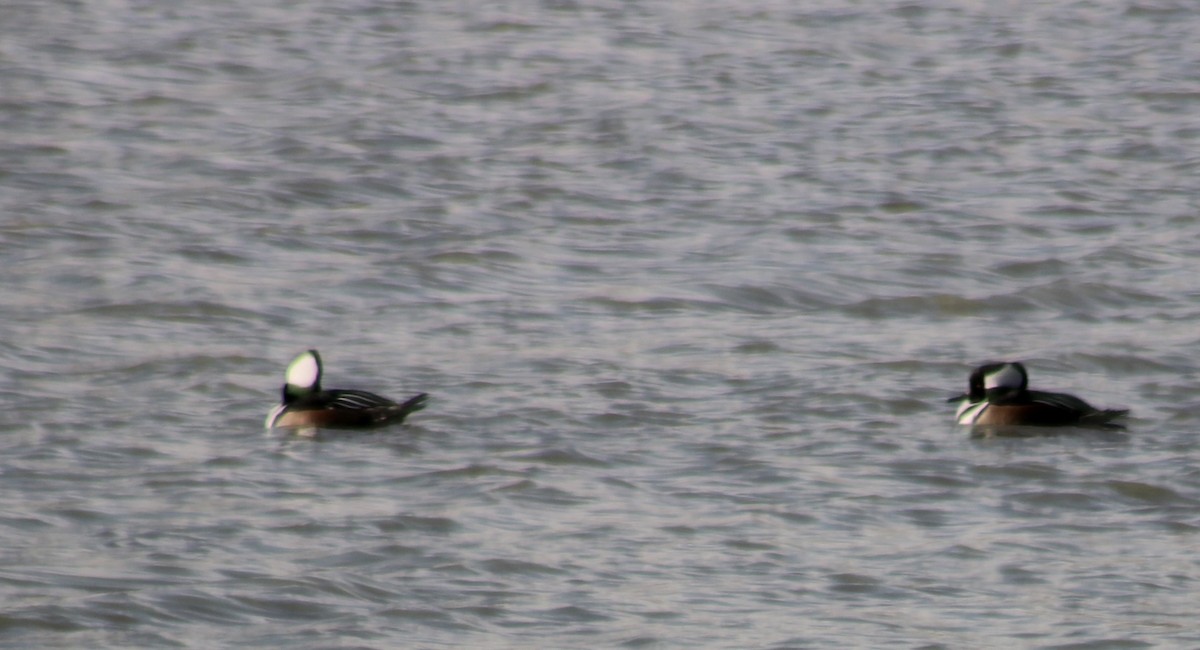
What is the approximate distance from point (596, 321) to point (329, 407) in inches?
98.9

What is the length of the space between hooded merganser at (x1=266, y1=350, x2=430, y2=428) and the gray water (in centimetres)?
12

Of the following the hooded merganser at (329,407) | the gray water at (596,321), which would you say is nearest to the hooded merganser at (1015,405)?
the gray water at (596,321)

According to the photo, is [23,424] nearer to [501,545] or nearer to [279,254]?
[501,545]

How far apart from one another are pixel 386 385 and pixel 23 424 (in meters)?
1.93

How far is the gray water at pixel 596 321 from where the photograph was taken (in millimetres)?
8055

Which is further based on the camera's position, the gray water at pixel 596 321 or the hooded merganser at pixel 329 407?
the hooded merganser at pixel 329 407

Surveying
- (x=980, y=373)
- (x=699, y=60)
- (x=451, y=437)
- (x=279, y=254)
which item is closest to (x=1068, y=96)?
(x=699, y=60)

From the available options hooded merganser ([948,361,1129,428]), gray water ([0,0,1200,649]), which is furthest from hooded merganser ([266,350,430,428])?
hooded merganser ([948,361,1129,428])

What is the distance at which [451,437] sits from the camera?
34.1 feet

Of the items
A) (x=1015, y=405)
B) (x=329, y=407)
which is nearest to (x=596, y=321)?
(x=329, y=407)

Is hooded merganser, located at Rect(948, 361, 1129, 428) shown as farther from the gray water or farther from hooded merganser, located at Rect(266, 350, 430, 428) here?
hooded merganser, located at Rect(266, 350, 430, 428)

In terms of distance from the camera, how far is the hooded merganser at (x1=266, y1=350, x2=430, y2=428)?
10.5 meters

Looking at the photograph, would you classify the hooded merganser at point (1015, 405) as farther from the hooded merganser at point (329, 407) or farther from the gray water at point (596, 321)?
the hooded merganser at point (329, 407)

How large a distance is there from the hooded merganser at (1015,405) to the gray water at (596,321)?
0.39 ft
